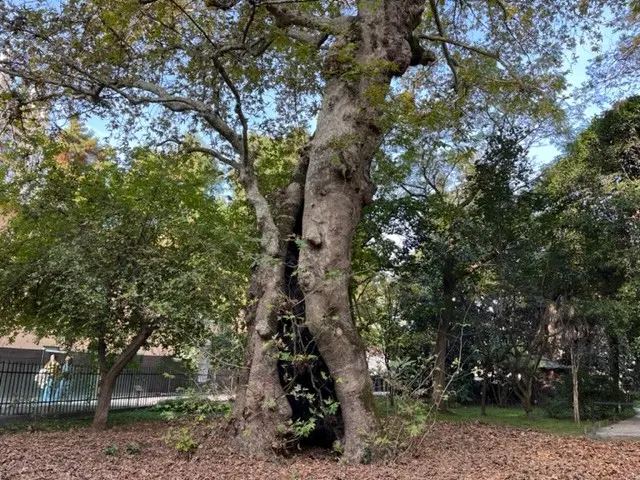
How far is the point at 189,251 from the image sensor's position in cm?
1024

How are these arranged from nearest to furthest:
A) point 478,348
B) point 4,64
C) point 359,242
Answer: point 4,64
point 359,242
point 478,348

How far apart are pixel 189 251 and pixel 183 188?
56.3 inches

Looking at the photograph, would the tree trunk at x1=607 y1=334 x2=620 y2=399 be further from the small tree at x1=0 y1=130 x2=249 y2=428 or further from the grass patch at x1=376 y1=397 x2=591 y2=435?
the small tree at x1=0 y1=130 x2=249 y2=428

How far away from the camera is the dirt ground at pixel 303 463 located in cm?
542

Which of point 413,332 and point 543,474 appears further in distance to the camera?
point 413,332

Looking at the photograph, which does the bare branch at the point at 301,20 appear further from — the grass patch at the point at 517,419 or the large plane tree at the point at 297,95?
the grass patch at the point at 517,419

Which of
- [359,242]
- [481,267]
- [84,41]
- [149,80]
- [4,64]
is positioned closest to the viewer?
[4,64]

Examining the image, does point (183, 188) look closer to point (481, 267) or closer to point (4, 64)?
point (4, 64)

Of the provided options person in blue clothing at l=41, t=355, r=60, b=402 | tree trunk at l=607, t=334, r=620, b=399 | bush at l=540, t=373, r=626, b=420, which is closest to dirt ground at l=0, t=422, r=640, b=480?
person in blue clothing at l=41, t=355, r=60, b=402

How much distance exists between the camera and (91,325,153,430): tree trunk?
10.7m

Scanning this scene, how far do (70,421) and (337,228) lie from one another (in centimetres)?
911

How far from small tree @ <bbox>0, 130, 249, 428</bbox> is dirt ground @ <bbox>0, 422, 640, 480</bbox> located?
100.0 inches

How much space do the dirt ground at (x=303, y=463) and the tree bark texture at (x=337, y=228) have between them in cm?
46

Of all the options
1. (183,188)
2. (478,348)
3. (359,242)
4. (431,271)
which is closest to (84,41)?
(183,188)
